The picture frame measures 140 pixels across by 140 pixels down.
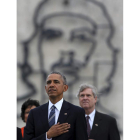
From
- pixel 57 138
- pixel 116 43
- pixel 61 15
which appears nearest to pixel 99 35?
pixel 116 43

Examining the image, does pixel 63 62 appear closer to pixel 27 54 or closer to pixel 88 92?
pixel 27 54

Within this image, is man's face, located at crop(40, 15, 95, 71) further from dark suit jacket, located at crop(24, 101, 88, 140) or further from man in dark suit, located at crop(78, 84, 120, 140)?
dark suit jacket, located at crop(24, 101, 88, 140)

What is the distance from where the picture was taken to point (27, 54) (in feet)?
23.1

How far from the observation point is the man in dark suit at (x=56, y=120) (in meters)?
2.28

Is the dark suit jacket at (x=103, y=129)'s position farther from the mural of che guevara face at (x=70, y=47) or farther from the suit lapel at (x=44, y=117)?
the mural of che guevara face at (x=70, y=47)

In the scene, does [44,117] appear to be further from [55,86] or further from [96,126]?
[96,126]

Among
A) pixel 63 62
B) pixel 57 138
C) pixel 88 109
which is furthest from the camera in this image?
pixel 63 62

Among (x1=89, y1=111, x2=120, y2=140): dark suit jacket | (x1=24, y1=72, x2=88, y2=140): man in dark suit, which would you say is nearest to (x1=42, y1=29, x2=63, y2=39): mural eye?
(x1=89, y1=111, x2=120, y2=140): dark suit jacket

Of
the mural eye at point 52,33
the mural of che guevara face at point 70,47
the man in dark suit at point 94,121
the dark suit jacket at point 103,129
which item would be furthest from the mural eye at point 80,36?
the dark suit jacket at point 103,129

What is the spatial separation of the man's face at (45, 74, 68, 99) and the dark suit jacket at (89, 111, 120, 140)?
2.74 feet

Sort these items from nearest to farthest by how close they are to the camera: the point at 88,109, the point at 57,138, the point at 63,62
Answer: the point at 57,138, the point at 88,109, the point at 63,62

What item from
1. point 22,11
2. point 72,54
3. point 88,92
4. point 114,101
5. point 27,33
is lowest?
point 114,101

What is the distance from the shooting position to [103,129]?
123 inches

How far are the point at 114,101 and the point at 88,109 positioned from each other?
3.94 meters
